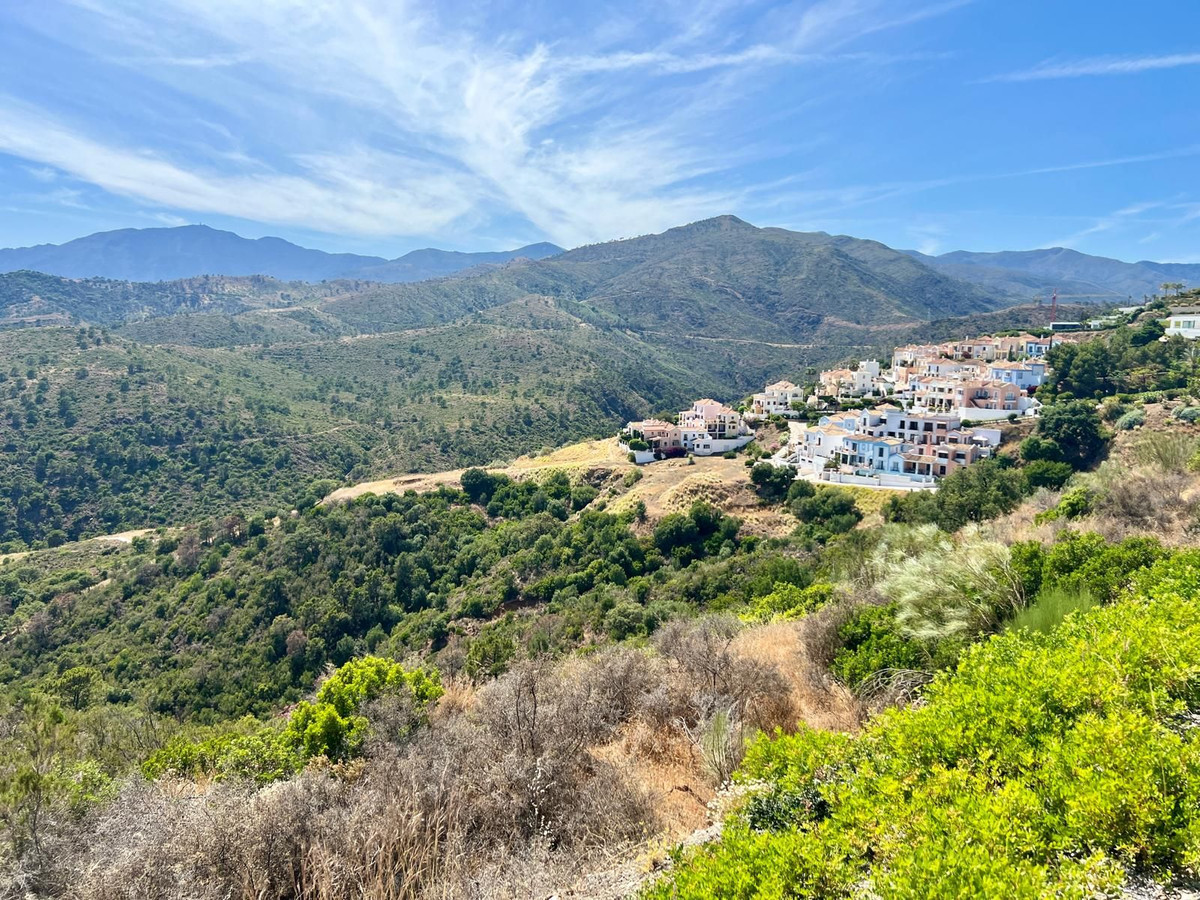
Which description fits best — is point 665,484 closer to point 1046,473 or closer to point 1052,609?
point 1046,473

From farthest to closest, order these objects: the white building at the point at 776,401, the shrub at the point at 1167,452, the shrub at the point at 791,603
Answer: the white building at the point at 776,401 → the shrub at the point at 1167,452 → the shrub at the point at 791,603

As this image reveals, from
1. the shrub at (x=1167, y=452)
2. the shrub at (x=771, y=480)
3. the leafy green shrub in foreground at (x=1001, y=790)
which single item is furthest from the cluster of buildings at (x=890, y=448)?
the leafy green shrub in foreground at (x=1001, y=790)

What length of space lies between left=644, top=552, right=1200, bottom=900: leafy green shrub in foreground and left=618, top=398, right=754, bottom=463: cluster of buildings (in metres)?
42.4

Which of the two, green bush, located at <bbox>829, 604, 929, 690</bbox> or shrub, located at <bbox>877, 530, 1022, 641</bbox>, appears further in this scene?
shrub, located at <bbox>877, 530, 1022, 641</bbox>

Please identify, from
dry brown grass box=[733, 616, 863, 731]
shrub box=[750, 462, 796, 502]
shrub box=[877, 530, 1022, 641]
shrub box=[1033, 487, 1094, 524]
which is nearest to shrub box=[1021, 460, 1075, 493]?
shrub box=[750, 462, 796, 502]

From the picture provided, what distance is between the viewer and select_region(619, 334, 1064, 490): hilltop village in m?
35.1

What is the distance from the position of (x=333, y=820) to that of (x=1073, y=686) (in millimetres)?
4657

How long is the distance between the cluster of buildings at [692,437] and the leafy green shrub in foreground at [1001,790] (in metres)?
42.4

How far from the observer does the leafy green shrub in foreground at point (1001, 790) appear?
2430 mm

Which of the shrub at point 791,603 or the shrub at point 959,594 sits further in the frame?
the shrub at point 791,603

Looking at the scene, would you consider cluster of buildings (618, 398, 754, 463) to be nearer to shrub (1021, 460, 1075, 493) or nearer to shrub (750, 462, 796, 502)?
shrub (750, 462, 796, 502)

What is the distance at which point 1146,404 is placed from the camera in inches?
1284

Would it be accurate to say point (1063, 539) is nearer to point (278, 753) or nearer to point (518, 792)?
point (518, 792)

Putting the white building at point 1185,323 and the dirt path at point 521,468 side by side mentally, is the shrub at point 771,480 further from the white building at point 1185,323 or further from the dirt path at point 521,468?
the white building at point 1185,323
